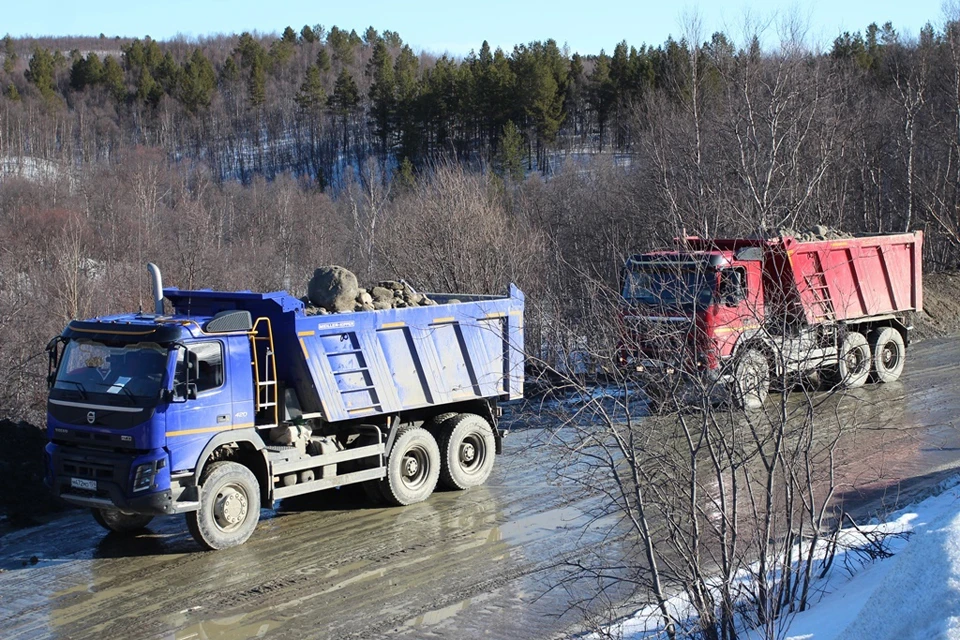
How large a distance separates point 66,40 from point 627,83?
101 metres

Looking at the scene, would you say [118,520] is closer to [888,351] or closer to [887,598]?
[887,598]

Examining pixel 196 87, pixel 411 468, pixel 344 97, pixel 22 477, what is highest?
pixel 196 87

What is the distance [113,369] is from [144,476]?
3.90 ft

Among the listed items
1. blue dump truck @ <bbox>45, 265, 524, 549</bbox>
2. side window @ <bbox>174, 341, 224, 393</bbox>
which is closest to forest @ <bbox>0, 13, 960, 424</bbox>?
blue dump truck @ <bbox>45, 265, 524, 549</bbox>

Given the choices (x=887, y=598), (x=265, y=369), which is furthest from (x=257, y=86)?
(x=887, y=598)

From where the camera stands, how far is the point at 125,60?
316 ft

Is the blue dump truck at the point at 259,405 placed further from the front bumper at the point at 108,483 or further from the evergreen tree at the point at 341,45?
the evergreen tree at the point at 341,45

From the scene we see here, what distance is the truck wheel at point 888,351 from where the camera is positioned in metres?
17.8

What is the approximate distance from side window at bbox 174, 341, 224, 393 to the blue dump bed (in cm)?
84

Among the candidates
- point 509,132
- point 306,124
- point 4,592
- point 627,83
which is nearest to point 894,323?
point 4,592

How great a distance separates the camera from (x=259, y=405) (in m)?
10.1

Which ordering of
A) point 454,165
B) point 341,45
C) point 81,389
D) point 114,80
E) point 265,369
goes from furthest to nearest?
point 341,45
point 114,80
point 454,165
point 265,369
point 81,389

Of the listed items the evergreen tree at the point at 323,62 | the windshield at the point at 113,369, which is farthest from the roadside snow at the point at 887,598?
the evergreen tree at the point at 323,62

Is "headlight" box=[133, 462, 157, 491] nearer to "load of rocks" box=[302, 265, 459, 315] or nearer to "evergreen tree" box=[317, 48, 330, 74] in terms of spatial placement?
"load of rocks" box=[302, 265, 459, 315]
